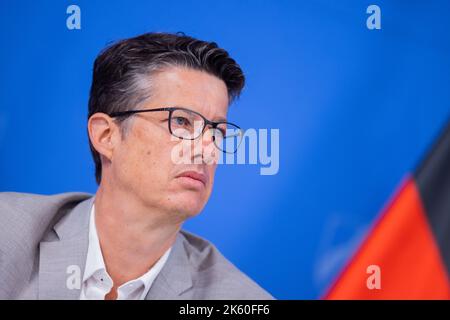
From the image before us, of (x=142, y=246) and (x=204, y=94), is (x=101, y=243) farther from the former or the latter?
(x=204, y=94)

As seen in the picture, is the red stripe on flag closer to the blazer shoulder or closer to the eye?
the blazer shoulder

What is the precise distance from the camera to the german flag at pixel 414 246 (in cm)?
159

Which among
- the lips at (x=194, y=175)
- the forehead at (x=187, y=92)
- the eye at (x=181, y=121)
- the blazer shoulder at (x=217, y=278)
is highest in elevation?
the forehead at (x=187, y=92)

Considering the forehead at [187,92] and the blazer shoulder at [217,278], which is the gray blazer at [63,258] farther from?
the forehead at [187,92]

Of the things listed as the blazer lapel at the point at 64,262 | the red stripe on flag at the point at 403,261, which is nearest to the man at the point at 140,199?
the blazer lapel at the point at 64,262

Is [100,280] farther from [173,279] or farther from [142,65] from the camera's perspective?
[142,65]

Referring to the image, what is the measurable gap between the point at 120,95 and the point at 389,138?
2.81 feet

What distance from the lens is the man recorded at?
1.55m

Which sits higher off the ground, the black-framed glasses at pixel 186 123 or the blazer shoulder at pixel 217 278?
the black-framed glasses at pixel 186 123

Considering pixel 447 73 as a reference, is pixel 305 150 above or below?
below

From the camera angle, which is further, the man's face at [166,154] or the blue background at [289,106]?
the blue background at [289,106]

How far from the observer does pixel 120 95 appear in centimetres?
164

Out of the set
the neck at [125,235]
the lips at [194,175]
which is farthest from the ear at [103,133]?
the lips at [194,175]
